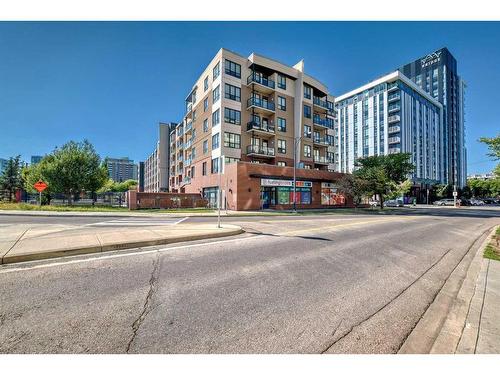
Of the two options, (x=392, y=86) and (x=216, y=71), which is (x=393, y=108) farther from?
(x=216, y=71)

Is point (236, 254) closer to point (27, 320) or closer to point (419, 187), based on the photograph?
point (27, 320)

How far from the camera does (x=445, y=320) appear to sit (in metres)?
3.66

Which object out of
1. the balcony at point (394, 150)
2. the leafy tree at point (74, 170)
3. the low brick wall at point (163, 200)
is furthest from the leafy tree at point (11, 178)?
the balcony at point (394, 150)

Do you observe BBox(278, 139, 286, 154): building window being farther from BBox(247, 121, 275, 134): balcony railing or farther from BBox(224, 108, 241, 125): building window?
BBox(224, 108, 241, 125): building window

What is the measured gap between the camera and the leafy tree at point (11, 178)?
4556 cm

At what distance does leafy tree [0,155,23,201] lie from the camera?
4556 centimetres

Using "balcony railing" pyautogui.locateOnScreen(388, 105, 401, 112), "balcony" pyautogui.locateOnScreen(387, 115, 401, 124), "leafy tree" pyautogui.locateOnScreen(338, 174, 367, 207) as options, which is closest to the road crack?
"leafy tree" pyautogui.locateOnScreen(338, 174, 367, 207)

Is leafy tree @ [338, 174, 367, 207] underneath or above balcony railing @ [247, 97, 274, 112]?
underneath

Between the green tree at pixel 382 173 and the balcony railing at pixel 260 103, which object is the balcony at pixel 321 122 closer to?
the green tree at pixel 382 173

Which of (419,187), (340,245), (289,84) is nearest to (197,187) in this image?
(289,84)

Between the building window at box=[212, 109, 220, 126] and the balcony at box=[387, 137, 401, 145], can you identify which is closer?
the building window at box=[212, 109, 220, 126]

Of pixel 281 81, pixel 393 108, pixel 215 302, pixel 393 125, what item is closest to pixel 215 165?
pixel 281 81

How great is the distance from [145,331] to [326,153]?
1765 inches

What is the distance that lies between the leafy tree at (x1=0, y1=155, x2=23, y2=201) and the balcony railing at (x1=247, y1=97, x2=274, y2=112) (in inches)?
1848
